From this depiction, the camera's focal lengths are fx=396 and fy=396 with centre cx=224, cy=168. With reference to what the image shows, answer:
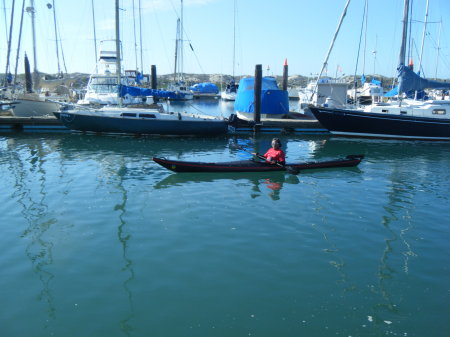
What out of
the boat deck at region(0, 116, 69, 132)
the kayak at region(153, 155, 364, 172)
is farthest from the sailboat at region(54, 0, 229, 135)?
the kayak at region(153, 155, 364, 172)

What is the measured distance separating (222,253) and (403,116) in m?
21.4

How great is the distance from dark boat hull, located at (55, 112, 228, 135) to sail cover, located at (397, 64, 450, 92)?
12.4m

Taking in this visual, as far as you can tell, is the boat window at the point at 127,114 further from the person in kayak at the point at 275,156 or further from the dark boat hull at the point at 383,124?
the person in kayak at the point at 275,156

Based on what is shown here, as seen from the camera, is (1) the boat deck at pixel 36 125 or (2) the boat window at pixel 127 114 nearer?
(2) the boat window at pixel 127 114

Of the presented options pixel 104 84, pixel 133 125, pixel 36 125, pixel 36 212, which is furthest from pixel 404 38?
pixel 36 125

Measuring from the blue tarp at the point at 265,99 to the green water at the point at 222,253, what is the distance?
15.5 metres

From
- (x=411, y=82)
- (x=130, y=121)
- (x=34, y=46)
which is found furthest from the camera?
(x=34, y=46)

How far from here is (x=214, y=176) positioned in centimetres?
1557

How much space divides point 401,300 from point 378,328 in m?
1.08

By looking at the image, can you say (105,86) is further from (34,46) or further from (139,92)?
(34,46)

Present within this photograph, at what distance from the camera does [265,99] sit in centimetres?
3161

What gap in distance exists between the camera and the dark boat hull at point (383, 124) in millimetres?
26109

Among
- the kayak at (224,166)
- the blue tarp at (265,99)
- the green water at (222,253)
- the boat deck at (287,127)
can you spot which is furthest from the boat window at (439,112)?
the kayak at (224,166)

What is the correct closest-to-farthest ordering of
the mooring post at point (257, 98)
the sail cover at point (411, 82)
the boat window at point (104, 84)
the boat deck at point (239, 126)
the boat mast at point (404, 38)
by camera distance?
the boat mast at point (404, 38) < the sail cover at point (411, 82) < the boat deck at point (239, 126) < the mooring post at point (257, 98) < the boat window at point (104, 84)
